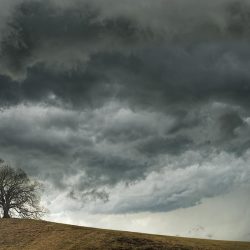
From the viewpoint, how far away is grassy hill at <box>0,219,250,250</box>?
2014 inches

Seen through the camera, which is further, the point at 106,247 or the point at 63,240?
the point at 63,240

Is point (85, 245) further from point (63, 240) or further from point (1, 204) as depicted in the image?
point (1, 204)

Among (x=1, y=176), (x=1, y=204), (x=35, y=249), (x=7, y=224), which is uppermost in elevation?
(x=1, y=176)

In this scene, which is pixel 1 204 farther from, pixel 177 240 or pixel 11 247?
pixel 177 240

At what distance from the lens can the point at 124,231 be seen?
193 ft

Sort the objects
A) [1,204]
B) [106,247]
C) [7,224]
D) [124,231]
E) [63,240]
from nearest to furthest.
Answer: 1. [106,247]
2. [63,240]
3. [124,231]
4. [7,224]
5. [1,204]

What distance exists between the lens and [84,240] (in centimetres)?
5312

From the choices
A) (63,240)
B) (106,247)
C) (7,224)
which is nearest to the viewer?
(106,247)

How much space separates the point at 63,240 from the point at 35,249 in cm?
377

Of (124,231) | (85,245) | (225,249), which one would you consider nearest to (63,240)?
(85,245)

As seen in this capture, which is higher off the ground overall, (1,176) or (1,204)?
(1,176)

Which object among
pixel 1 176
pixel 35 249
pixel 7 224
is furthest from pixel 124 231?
pixel 1 176

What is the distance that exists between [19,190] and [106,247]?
35.9 meters

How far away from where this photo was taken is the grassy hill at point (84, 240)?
51.2m
